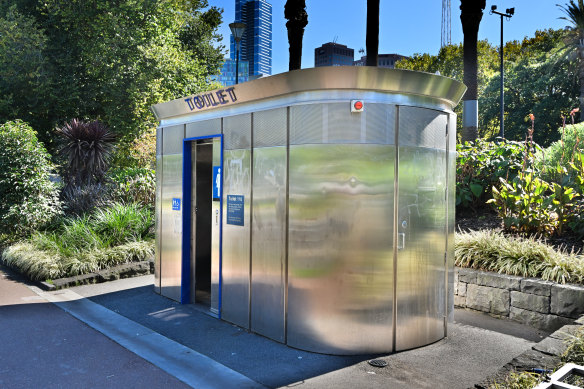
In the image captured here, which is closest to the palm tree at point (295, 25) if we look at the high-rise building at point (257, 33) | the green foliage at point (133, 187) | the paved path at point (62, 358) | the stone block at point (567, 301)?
the green foliage at point (133, 187)

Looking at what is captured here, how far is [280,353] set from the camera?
5.25m

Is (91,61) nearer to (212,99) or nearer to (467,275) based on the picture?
(212,99)

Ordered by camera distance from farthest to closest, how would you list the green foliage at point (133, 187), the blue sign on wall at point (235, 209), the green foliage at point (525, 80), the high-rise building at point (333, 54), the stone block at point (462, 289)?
the high-rise building at point (333, 54), the green foliage at point (525, 80), the green foliage at point (133, 187), the stone block at point (462, 289), the blue sign on wall at point (235, 209)

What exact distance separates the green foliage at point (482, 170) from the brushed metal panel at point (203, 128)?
20.1 feet

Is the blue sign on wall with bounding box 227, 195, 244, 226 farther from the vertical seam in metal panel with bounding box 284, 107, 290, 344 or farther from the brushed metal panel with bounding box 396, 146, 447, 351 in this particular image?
the brushed metal panel with bounding box 396, 146, 447, 351

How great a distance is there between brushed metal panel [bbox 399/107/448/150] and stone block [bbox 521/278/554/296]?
7.64 ft

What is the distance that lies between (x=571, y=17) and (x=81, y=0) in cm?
2797

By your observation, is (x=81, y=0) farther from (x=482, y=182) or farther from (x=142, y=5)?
(x=482, y=182)

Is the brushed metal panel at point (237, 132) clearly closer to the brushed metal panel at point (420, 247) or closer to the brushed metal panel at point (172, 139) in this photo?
the brushed metal panel at point (172, 139)

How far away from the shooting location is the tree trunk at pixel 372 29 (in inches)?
476

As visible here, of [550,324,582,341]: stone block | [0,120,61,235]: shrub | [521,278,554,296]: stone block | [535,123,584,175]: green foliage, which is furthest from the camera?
[0,120,61,235]: shrub

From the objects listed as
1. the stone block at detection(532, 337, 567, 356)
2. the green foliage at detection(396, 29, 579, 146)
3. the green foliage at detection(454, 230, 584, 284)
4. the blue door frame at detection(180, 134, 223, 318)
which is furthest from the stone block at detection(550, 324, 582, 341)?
the green foliage at detection(396, 29, 579, 146)

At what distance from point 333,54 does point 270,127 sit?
14146 cm

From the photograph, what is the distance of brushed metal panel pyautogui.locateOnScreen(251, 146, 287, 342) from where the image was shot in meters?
5.54
